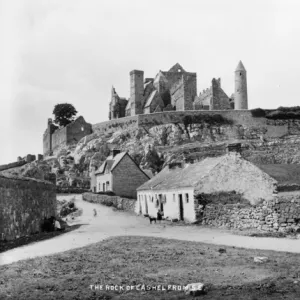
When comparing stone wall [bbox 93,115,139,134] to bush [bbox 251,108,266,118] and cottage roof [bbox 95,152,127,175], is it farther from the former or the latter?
cottage roof [bbox 95,152,127,175]

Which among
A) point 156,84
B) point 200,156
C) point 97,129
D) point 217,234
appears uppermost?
point 156,84

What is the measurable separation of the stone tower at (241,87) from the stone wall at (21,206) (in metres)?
69.0

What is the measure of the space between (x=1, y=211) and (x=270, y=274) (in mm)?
10960

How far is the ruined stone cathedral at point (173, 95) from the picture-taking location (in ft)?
302

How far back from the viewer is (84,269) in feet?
43.4

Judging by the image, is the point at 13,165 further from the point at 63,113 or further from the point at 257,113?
the point at 257,113

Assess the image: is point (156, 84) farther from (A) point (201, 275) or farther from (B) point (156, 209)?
(A) point (201, 275)

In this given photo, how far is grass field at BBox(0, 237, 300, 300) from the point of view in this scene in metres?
10.4

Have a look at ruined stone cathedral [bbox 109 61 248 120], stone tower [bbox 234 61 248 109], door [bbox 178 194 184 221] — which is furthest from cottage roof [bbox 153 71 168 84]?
door [bbox 178 194 184 221]

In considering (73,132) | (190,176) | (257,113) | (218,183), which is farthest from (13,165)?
(218,183)

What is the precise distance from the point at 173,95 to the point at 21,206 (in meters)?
82.5

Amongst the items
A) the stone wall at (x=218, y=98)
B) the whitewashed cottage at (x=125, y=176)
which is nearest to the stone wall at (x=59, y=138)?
the stone wall at (x=218, y=98)

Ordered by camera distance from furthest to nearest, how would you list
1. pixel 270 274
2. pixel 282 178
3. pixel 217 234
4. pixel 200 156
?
pixel 200 156 < pixel 282 178 < pixel 217 234 < pixel 270 274

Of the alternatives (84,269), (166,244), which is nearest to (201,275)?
(84,269)
